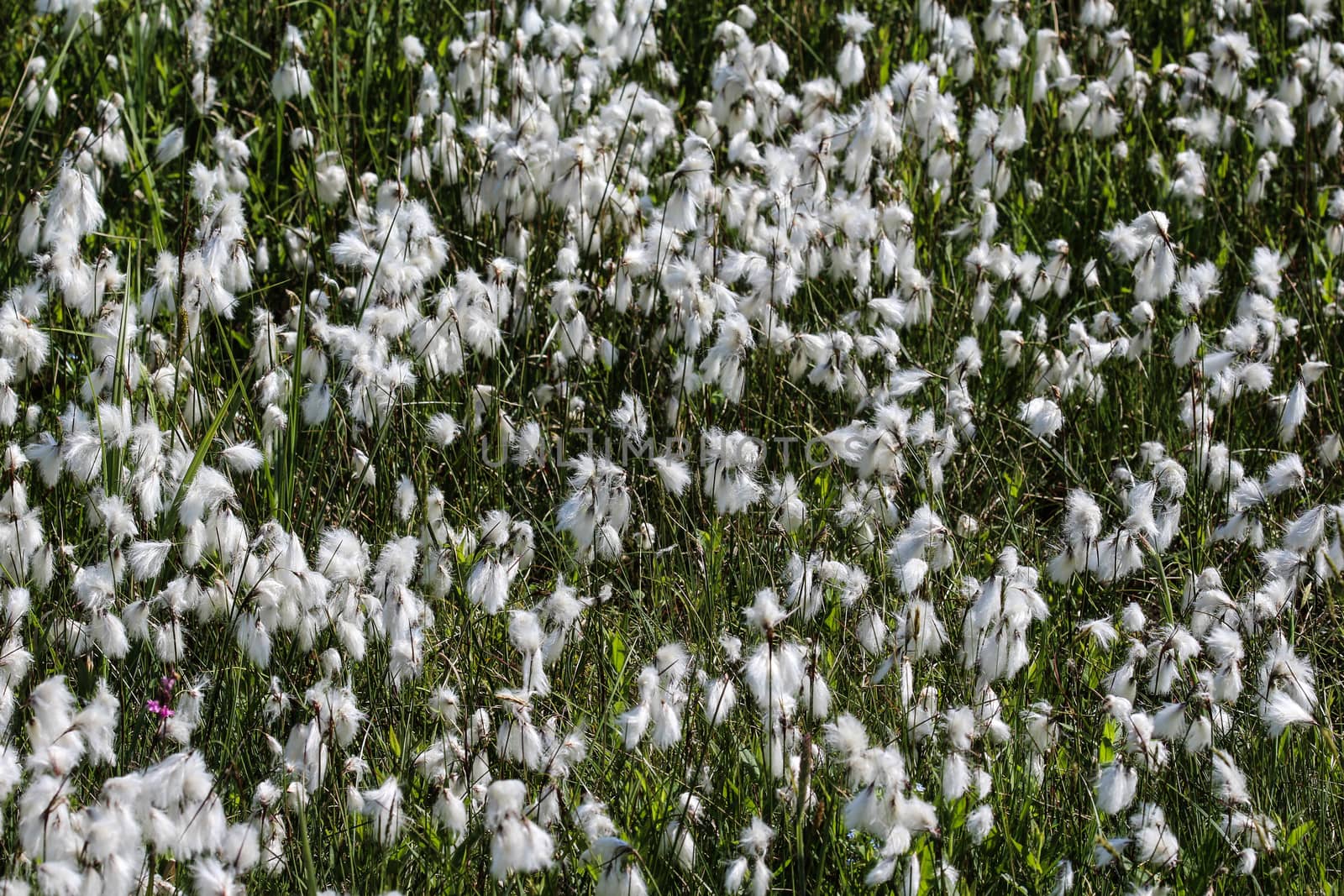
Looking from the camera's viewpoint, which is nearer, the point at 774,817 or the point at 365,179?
the point at 774,817

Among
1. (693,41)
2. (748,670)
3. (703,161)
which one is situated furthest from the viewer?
(693,41)

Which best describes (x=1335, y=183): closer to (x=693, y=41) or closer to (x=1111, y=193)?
(x=1111, y=193)

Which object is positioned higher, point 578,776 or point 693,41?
point 693,41

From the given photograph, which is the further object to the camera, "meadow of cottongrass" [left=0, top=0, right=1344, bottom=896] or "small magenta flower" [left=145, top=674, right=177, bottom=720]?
"meadow of cottongrass" [left=0, top=0, right=1344, bottom=896]

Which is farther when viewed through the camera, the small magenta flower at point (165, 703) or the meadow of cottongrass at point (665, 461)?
the meadow of cottongrass at point (665, 461)

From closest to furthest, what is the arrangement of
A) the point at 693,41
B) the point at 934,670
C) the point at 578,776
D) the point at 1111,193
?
the point at 578,776
the point at 934,670
the point at 1111,193
the point at 693,41

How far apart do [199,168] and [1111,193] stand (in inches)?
118

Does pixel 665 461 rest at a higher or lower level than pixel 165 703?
higher

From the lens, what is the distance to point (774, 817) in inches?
101

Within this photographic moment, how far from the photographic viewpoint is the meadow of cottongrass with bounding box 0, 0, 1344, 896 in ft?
8.18

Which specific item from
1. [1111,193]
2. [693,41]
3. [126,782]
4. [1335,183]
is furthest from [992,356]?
[126,782]

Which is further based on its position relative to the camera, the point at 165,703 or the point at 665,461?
the point at 665,461

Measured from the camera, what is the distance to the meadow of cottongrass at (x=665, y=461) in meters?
2.49

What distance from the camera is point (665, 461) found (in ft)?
10.4
